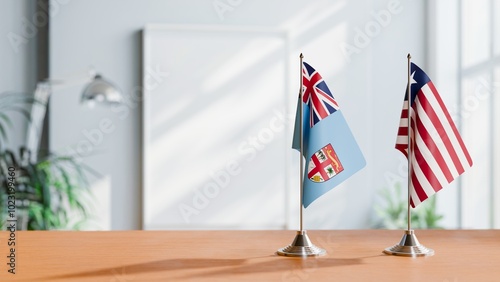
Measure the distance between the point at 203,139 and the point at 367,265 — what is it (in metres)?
3.60

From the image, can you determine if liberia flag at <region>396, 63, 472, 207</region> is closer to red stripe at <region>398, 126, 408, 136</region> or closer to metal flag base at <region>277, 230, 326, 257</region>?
red stripe at <region>398, 126, 408, 136</region>

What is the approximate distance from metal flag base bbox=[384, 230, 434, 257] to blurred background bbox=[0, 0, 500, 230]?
3.45 metres

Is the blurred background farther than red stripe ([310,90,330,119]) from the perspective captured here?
Yes

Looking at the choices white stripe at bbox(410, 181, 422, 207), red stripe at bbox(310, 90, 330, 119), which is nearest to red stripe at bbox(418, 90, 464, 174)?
white stripe at bbox(410, 181, 422, 207)

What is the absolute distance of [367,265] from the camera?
1.26 meters

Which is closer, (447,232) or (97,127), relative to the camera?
(447,232)

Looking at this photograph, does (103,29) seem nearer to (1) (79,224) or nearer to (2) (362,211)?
(1) (79,224)

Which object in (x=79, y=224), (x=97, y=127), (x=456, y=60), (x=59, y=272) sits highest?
(x=456, y=60)

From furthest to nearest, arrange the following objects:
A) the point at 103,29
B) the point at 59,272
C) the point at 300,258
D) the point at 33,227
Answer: the point at 103,29
the point at 33,227
the point at 300,258
the point at 59,272

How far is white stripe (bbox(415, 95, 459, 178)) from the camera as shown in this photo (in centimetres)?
142

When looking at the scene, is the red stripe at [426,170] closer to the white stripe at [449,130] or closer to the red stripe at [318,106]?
the white stripe at [449,130]

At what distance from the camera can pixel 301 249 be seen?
1358mm

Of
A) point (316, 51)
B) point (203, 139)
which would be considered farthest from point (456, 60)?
→ point (203, 139)

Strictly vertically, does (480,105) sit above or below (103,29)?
below
